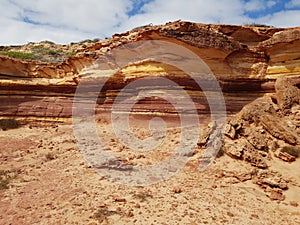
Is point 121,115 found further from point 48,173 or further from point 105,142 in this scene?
point 48,173

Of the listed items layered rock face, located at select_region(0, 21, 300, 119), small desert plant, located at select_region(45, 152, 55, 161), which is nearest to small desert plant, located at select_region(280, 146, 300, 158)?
layered rock face, located at select_region(0, 21, 300, 119)

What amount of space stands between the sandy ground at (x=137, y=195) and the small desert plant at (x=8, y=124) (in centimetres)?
394

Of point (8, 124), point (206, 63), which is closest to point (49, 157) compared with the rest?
point (8, 124)

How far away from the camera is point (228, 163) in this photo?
290 inches

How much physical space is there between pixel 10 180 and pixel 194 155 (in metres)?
4.65

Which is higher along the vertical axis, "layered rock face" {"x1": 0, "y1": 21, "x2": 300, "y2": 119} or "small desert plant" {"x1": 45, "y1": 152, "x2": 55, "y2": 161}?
"layered rock face" {"x1": 0, "y1": 21, "x2": 300, "y2": 119}

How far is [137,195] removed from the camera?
5.67m

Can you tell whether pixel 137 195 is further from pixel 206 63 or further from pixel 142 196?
pixel 206 63

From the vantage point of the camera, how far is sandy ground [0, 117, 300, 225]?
16.4 feet

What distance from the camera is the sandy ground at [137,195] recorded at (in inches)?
197

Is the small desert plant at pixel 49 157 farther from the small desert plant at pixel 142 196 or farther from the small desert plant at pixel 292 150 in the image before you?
the small desert plant at pixel 292 150

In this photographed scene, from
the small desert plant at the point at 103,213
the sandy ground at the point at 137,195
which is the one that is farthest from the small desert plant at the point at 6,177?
the small desert plant at the point at 103,213

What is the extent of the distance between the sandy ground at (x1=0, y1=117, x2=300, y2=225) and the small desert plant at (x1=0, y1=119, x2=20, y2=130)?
12.9 ft

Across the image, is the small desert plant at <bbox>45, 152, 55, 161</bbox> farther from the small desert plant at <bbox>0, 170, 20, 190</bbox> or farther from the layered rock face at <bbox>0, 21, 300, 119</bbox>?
the layered rock face at <bbox>0, 21, 300, 119</bbox>
